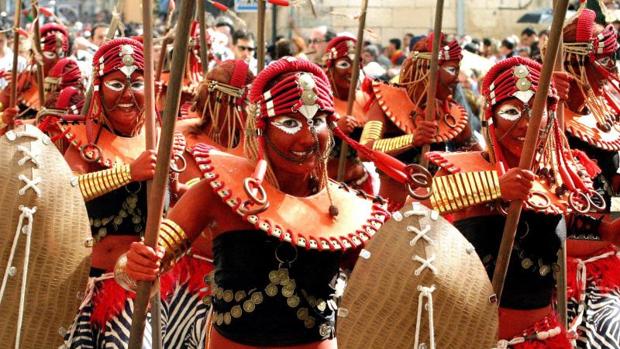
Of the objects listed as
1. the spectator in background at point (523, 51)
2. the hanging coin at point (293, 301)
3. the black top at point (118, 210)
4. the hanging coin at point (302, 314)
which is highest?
the hanging coin at point (293, 301)

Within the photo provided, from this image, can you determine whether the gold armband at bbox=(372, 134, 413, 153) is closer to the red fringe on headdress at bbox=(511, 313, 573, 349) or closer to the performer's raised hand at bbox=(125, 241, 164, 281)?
the red fringe on headdress at bbox=(511, 313, 573, 349)

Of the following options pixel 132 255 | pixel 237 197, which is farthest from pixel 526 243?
pixel 132 255

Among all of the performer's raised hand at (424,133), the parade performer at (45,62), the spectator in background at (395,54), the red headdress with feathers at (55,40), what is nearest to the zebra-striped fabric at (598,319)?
the performer's raised hand at (424,133)

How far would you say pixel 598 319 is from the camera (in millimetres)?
6645

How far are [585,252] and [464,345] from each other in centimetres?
238

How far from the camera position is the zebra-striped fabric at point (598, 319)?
21.4 feet

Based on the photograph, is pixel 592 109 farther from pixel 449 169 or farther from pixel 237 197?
pixel 237 197

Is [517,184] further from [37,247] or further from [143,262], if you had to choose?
[37,247]

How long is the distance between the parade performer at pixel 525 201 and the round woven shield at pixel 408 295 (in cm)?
85

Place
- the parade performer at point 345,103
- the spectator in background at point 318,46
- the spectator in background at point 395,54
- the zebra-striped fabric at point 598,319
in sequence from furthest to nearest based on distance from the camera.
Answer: the spectator in background at point 395,54
the spectator in background at point 318,46
the parade performer at point 345,103
the zebra-striped fabric at point 598,319

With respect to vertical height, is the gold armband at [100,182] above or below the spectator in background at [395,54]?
above

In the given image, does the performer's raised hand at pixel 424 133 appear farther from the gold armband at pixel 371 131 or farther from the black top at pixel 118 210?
the black top at pixel 118 210

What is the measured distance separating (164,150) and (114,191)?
2.02 meters

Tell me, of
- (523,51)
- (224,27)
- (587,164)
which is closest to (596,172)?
(587,164)
